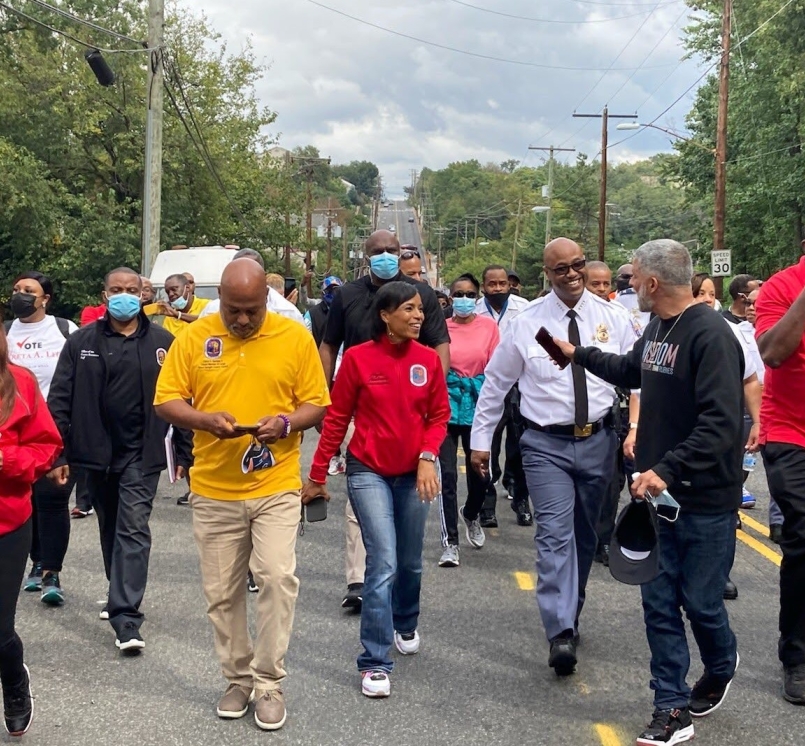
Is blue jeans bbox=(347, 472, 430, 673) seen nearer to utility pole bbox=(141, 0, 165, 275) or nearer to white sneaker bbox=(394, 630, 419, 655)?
white sneaker bbox=(394, 630, 419, 655)

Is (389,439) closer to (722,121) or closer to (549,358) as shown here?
(549,358)

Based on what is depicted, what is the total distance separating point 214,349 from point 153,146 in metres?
15.8

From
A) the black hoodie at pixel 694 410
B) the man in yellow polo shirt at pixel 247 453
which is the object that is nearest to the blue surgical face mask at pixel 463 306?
the man in yellow polo shirt at pixel 247 453

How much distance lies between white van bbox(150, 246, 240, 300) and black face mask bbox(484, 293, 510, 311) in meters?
9.33

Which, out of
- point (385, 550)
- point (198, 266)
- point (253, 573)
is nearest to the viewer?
point (253, 573)

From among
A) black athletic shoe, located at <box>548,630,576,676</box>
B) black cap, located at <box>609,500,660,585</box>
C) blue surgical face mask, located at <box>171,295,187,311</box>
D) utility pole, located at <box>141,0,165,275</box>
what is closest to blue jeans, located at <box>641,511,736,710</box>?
black cap, located at <box>609,500,660,585</box>

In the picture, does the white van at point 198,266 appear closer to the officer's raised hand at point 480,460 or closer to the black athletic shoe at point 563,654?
the officer's raised hand at point 480,460

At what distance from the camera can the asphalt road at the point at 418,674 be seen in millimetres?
4832

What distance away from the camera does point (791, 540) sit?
5363 mm

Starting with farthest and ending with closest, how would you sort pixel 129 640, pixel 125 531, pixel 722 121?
pixel 722 121
pixel 125 531
pixel 129 640

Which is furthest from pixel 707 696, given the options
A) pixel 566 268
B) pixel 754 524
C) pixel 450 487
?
pixel 754 524

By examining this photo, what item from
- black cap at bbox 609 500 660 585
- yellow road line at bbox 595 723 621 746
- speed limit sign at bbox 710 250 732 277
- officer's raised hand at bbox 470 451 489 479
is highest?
speed limit sign at bbox 710 250 732 277

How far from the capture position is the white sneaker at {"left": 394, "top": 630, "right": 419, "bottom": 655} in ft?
19.4

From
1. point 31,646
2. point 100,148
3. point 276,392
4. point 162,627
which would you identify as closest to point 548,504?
point 276,392
